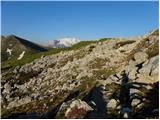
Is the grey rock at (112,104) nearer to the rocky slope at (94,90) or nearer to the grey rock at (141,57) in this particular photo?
the rocky slope at (94,90)

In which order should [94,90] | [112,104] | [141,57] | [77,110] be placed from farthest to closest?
1. [141,57]
2. [94,90]
3. [112,104]
4. [77,110]

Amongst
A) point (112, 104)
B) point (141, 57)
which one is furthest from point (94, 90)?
point (141, 57)

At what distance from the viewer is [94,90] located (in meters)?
52.5

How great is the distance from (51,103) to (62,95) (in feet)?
10.4

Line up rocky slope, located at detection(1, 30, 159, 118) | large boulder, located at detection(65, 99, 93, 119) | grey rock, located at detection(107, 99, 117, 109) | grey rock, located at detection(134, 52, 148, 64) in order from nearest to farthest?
1. large boulder, located at detection(65, 99, 93, 119)
2. rocky slope, located at detection(1, 30, 159, 118)
3. grey rock, located at detection(107, 99, 117, 109)
4. grey rock, located at detection(134, 52, 148, 64)

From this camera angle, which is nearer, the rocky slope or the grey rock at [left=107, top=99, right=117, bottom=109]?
the rocky slope

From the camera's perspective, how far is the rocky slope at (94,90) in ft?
136

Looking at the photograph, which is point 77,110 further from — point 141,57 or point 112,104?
point 141,57

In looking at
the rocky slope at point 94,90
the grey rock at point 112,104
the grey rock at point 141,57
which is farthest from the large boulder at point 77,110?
the grey rock at point 141,57

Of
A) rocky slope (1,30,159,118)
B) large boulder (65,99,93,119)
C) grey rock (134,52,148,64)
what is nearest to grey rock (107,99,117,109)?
rocky slope (1,30,159,118)

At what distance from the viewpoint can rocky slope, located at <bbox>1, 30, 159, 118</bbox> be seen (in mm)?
41406

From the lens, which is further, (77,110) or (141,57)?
(141,57)

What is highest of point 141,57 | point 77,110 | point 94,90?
point 141,57

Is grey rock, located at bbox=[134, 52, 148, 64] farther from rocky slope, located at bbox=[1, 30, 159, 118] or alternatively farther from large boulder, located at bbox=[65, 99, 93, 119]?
large boulder, located at bbox=[65, 99, 93, 119]
